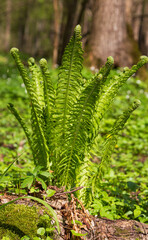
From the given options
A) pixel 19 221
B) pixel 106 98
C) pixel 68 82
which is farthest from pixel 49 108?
pixel 19 221

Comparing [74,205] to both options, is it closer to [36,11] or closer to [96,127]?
[96,127]

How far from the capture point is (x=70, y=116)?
161 cm

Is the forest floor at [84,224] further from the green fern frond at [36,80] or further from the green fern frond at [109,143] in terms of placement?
the green fern frond at [36,80]

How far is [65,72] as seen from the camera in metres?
1.56

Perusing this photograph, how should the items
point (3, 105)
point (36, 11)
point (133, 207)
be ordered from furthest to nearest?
point (36, 11), point (3, 105), point (133, 207)

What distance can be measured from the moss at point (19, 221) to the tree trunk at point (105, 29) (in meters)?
5.62

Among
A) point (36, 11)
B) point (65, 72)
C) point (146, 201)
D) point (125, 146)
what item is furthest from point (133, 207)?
point (36, 11)

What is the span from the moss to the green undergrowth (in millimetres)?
183

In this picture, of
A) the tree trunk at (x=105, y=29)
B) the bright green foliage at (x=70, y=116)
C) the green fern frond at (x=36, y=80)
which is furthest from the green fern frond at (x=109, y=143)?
the tree trunk at (x=105, y=29)

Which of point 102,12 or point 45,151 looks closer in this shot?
point 45,151

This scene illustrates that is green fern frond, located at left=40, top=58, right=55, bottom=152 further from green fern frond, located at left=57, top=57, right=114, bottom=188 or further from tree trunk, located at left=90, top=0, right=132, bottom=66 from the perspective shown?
tree trunk, located at left=90, top=0, right=132, bottom=66

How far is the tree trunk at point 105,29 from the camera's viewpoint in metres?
6.72

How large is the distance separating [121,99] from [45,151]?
451cm

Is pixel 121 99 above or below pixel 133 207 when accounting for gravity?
above
